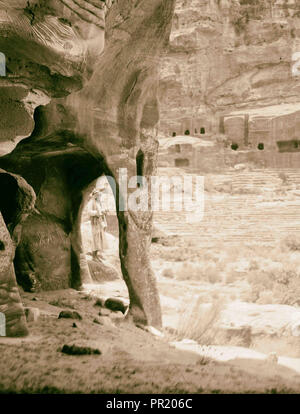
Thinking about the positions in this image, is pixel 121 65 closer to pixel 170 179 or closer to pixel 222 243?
pixel 222 243

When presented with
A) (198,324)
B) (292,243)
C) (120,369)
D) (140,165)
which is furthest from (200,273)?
(120,369)

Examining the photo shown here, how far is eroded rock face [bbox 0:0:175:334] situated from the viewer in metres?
3.93

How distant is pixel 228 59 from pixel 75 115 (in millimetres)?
39810

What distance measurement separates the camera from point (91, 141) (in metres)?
6.46

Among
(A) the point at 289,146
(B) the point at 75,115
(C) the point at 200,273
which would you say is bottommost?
(C) the point at 200,273

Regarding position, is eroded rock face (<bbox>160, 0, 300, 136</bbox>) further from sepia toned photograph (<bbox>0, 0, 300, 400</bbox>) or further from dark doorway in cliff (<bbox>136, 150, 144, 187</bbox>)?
dark doorway in cliff (<bbox>136, 150, 144, 187</bbox>)

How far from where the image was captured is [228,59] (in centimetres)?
4341

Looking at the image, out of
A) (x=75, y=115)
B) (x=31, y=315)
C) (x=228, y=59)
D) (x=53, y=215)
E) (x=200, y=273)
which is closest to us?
(x=31, y=315)

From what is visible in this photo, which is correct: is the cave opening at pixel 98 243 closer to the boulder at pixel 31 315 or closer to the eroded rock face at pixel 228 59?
the boulder at pixel 31 315

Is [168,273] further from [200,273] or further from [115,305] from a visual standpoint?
Result: [115,305]

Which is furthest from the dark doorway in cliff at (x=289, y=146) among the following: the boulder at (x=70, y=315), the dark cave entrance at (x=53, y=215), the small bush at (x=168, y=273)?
the boulder at (x=70, y=315)

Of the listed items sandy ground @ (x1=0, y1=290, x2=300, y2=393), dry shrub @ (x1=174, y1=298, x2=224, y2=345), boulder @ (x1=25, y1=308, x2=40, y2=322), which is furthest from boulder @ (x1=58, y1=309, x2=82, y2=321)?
dry shrub @ (x1=174, y1=298, x2=224, y2=345)

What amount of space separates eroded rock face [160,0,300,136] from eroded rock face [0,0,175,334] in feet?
113
